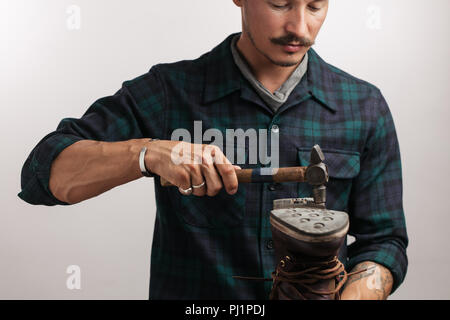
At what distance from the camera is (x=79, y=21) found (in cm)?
171

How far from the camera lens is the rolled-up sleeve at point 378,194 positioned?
1.27m

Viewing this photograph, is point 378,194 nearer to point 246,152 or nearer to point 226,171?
point 246,152

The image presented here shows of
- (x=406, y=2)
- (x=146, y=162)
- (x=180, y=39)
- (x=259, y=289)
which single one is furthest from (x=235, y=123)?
(x=406, y=2)

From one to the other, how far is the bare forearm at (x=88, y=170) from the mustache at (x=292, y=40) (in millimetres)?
386

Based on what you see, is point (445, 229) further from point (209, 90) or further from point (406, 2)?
point (209, 90)

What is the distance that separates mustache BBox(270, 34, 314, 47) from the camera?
44.1 inches

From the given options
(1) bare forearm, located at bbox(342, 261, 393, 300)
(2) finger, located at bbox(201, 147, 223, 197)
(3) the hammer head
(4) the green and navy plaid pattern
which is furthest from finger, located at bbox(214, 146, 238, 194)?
(1) bare forearm, located at bbox(342, 261, 393, 300)

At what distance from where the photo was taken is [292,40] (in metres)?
1.13

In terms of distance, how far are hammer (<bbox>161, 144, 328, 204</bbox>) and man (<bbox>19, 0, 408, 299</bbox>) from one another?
26 centimetres

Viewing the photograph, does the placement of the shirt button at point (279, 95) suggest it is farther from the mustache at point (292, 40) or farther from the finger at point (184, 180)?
the finger at point (184, 180)

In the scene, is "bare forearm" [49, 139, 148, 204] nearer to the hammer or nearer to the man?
the man

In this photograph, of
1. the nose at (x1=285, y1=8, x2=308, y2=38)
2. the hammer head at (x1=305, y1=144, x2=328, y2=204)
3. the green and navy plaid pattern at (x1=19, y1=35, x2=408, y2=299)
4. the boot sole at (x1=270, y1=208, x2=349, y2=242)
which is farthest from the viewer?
the green and navy plaid pattern at (x1=19, y1=35, x2=408, y2=299)

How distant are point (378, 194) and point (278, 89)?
37cm

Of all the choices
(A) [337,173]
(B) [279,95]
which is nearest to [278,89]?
(B) [279,95]
